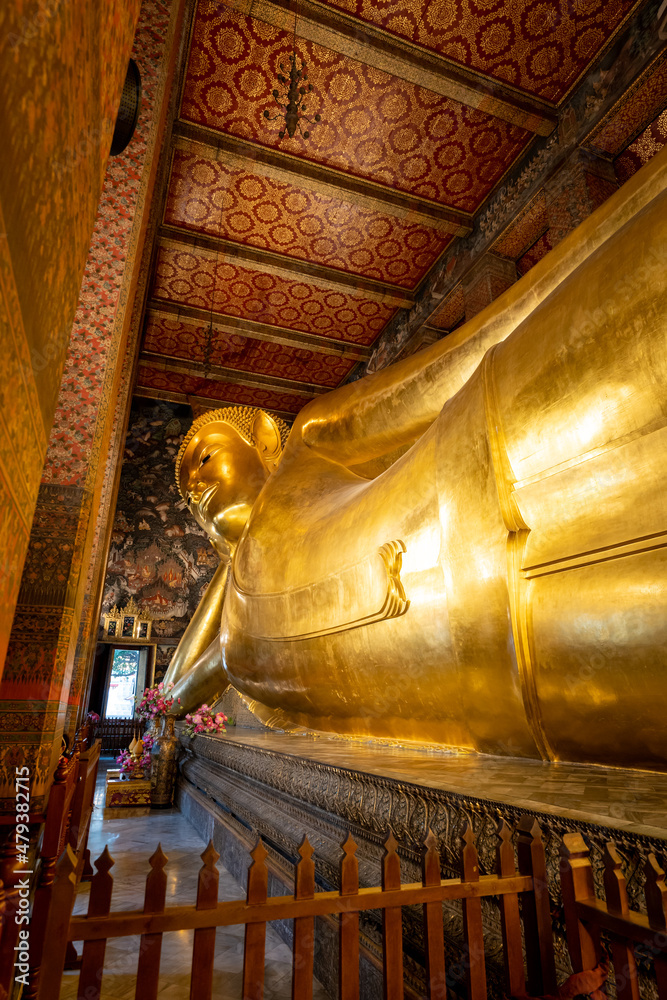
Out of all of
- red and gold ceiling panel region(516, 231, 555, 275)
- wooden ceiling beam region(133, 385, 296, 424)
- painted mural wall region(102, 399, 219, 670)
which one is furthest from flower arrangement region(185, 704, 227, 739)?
wooden ceiling beam region(133, 385, 296, 424)

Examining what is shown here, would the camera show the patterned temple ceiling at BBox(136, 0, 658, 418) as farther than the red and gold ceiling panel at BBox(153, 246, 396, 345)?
No

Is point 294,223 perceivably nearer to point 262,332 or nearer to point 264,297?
point 264,297

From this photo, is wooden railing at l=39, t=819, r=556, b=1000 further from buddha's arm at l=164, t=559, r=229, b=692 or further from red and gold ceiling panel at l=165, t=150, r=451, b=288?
red and gold ceiling panel at l=165, t=150, r=451, b=288

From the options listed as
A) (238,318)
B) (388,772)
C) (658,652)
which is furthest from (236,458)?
(238,318)

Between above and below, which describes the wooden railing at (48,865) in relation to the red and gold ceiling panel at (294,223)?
below

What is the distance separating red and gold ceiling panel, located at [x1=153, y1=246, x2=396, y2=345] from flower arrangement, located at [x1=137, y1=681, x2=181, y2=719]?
4688 millimetres

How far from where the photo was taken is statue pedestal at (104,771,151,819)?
12.2 feet

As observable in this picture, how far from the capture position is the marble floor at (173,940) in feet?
4.57

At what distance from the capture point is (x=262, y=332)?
787 centimetres

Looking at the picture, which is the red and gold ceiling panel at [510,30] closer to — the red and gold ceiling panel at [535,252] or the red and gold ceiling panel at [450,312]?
the red and gold ceiling panel at [535,252]

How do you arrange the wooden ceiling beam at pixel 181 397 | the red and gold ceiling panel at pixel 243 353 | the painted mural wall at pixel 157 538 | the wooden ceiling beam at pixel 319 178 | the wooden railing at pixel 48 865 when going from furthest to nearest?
the painted mural wall at pixel 157 538 → the wooden ceiling beam at pixel 181 397 → the red and gold ceiling panel at pixel 243 353 → the wooden ceiling beam at pixel 319 178 → the wooden railing at pixel 48 865

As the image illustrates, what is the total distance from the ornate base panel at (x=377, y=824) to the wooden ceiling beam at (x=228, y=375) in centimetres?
686

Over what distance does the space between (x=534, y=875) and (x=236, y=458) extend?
11.2 ft

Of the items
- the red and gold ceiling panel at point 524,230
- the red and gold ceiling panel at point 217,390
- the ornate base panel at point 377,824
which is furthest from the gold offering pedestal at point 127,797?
the red and gold ceiling panel at point 217,390
